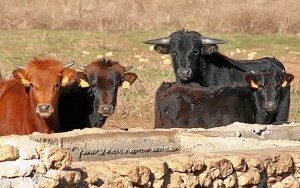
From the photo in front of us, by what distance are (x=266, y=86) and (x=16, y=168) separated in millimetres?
6687

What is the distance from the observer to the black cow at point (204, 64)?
46.7 feet

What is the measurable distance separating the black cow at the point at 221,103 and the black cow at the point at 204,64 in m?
1.10

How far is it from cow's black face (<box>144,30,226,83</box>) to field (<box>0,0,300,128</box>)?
5.60m

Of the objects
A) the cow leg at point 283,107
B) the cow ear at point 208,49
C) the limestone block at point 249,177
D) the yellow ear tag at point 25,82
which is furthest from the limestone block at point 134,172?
the cow ear at point 208,49

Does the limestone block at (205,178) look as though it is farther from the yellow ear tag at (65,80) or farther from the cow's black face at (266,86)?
the cow's black face at (266,86)

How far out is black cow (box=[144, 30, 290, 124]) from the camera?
560 inches

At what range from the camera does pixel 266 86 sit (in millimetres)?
12758

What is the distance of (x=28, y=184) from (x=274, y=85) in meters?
6.70

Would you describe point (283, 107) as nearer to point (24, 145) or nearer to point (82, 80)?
point (82, 80)

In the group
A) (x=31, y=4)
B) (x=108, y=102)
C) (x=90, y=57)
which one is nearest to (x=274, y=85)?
(x=108, y=102)

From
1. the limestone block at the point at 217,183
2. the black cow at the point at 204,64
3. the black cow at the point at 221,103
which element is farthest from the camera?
the black cow at the point at 204,64

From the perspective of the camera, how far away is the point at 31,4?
1379 inches

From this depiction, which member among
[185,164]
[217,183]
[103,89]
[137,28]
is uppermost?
[137,28]

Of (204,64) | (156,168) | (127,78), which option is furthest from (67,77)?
(204,64)
